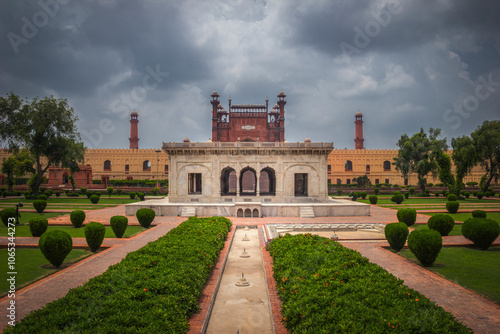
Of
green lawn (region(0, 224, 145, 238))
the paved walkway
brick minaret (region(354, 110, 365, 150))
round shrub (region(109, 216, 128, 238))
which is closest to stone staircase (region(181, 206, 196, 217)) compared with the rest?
green lawn (region(0, 224, 145, 238))

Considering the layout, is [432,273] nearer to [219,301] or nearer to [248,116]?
[219,301]

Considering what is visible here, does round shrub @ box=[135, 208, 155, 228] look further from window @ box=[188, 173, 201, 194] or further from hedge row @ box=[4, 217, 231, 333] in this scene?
window @ box=[188, 173, 201, 194]

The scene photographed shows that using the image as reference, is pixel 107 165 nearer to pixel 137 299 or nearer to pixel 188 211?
pixel 188 211

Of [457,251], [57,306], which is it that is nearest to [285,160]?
[457,251]

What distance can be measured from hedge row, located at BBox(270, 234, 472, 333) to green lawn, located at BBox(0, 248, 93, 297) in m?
7.18

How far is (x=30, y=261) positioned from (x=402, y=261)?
1325 centimetres

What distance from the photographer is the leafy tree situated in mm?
41938

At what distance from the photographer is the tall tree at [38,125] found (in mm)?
35531

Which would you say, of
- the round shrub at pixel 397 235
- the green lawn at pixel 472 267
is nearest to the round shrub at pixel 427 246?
the green lawn at pixel 472 267

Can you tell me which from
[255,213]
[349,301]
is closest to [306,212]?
[255,213]

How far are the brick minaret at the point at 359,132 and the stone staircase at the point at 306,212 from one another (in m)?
44.7

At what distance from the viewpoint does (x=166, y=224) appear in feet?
64.6

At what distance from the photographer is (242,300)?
7.66 metres

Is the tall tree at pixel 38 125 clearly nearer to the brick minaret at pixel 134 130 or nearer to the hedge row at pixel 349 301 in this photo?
the brick minaret at pixel 134 130
